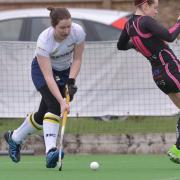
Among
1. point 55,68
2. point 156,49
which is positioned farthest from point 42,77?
point 156,49

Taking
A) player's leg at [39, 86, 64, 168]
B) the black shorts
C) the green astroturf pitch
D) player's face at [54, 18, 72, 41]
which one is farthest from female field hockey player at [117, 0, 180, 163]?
player's leg at [39, 86, 64, 168]

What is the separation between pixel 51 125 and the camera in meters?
11.1

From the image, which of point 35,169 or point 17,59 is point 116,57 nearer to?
point 17,59

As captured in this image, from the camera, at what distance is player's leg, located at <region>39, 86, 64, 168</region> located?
10.8 meters

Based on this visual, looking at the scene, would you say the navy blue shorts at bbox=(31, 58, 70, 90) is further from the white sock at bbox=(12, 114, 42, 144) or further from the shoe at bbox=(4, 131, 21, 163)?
the shoe at bbox=(4, 131, 21, 163)

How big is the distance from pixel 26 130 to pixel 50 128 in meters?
0.74

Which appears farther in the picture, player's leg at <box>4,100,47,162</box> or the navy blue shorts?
player's leg at <box>4,100,47,162</box>

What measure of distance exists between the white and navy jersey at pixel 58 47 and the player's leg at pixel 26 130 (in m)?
0.57

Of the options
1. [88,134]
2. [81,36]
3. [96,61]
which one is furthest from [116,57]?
[81,36]

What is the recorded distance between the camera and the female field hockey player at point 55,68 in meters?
10.8

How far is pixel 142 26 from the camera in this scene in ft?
35.3

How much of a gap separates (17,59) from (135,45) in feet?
12.6

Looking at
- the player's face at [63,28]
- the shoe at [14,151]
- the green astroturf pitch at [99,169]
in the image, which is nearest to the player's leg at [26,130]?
the shoe at [14,151]

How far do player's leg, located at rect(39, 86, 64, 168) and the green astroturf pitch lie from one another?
160mm
